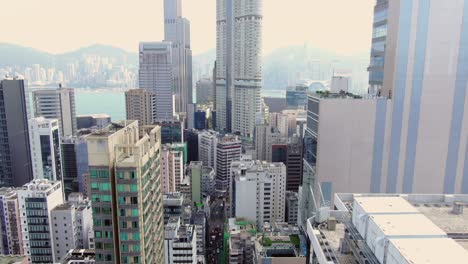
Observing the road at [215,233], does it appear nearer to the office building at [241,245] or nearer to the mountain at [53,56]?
the office building at [241,245]

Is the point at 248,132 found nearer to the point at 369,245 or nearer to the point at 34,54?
the point at 34,54

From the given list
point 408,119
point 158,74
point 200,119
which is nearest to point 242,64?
point 200,119

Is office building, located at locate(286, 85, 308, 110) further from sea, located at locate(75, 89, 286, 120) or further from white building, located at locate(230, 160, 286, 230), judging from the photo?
white building, located at locate(230, 160, 286, 230)

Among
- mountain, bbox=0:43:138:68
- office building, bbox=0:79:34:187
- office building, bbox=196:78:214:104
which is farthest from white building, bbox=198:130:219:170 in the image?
office building, bbox=196:78:214:104

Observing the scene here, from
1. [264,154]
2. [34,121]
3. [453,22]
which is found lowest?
[264,154]

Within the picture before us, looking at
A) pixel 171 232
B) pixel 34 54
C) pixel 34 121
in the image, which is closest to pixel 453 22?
pixel 171 232

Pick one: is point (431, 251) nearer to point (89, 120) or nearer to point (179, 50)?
point (89, 120)
